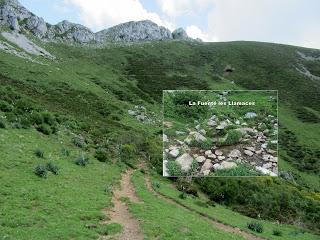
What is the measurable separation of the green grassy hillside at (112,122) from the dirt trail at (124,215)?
0.65 metres

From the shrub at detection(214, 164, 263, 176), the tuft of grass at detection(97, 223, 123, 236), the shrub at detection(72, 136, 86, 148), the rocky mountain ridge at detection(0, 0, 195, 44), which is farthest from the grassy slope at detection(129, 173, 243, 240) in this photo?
the rocky mountain ridge at detection(0, 0, 195, 44)

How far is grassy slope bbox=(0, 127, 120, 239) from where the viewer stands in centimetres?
1777

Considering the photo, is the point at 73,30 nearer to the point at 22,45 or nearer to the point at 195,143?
the point at 22,45

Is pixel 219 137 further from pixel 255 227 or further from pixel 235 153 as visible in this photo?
pixel 255 227

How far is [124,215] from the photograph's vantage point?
22500 mm

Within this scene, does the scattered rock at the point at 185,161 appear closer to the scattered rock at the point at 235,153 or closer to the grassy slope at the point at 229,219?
the scattered rock at the point at 235,153

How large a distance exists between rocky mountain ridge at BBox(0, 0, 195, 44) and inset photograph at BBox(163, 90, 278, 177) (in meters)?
95.1

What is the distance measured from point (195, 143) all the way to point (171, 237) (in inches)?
326

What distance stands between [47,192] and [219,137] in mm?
10234

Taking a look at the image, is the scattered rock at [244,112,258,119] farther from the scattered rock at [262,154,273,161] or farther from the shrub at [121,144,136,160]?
the shrub at [121,144,136,160]

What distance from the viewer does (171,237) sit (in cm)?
1931

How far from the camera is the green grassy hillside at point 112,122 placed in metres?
22.4

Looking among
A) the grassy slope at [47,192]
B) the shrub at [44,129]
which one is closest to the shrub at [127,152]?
the grassy slope at [47,192]

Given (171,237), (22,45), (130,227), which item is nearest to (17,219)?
(130,227)
